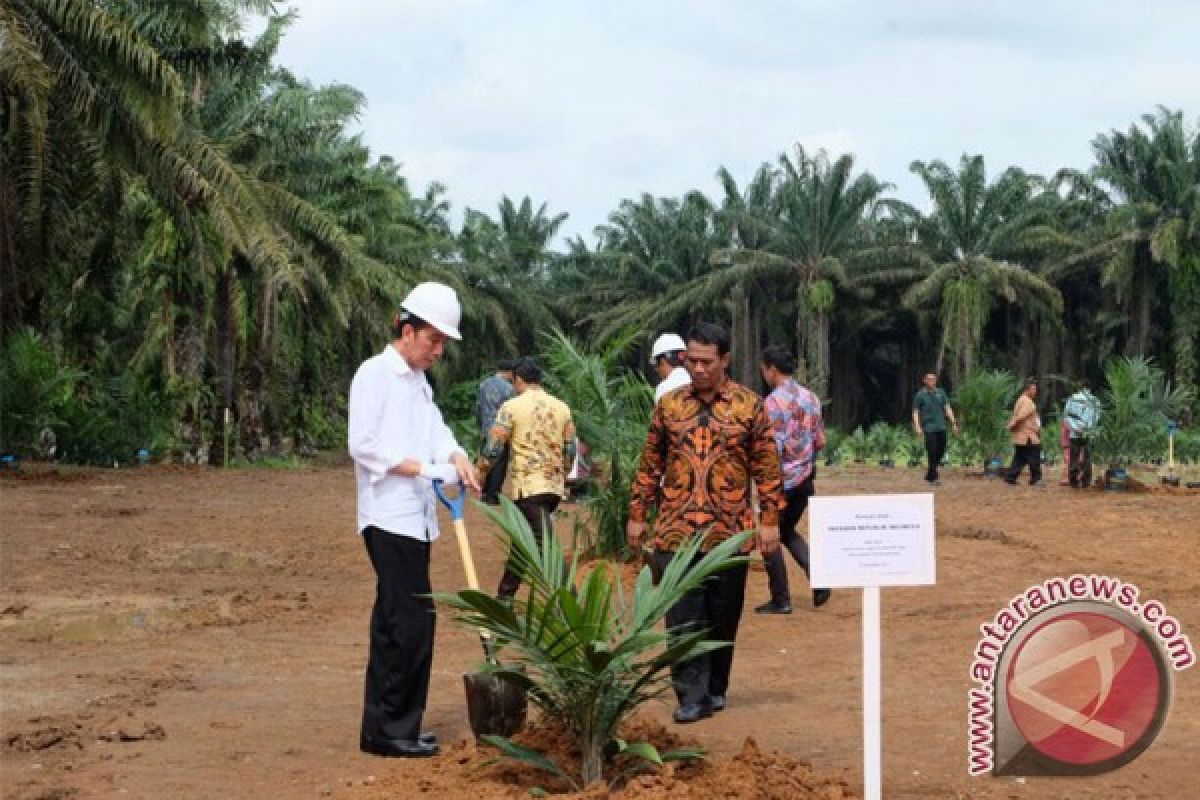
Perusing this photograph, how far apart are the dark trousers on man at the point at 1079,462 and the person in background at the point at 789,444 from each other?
13055 mm

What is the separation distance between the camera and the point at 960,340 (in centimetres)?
5181

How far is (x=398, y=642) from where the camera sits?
19.3 feet

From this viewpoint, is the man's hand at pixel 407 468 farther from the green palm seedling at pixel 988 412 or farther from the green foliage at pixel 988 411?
the green foliage at pixel 988 411

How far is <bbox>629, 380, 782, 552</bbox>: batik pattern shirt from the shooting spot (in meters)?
6.46

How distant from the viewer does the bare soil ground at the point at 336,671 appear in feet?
17.8

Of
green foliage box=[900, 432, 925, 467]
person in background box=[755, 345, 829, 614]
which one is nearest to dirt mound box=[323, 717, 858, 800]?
person in background box=[755, 345, 829, 614]

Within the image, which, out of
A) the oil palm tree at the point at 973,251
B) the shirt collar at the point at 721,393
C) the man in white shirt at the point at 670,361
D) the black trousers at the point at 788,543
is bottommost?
the black trousers at the point at 788,543

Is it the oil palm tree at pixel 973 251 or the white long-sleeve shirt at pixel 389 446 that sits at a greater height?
the oil palm tree at pixel 973 251

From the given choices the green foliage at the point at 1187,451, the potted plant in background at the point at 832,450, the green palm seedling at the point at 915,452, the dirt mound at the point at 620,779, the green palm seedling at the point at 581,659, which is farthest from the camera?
the potted plant in background at the point at 832,450

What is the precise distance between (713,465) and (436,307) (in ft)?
4.56

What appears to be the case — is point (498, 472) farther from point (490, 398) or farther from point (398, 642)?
point (490, 398)

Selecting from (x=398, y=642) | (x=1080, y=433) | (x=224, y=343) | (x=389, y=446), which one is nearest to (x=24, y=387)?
(x=224, y=343)

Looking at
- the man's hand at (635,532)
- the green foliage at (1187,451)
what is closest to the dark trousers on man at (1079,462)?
the green foliage at (1187,451)

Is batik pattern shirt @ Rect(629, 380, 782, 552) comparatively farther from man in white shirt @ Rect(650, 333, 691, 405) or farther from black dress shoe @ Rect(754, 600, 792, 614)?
black dress shoe @ Rect(754, 600, 792, 614)
